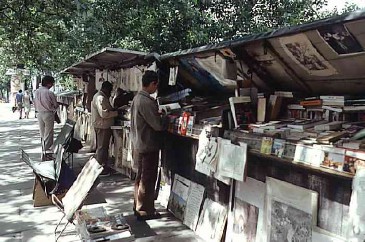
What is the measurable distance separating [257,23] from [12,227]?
8.94 m

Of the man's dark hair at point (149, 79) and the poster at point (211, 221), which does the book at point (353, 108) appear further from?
the man's dark hair at point (149, 79)

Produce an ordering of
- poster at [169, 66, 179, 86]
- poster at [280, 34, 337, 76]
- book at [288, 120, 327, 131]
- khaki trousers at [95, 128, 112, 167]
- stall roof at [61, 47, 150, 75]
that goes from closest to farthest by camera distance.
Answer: poster at [280, 34, 337, 76]
book at [288, 120, 327, 131]
poster at [169, 66, 179, 86]
stall roof at [61, 47, 150, 75]
khaki trousers at [95, 128, 112, 167]

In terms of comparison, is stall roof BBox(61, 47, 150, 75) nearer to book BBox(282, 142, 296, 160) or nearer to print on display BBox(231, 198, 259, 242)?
print on display BBox(231, 198, 259, 242)

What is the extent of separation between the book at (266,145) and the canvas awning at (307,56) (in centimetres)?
77

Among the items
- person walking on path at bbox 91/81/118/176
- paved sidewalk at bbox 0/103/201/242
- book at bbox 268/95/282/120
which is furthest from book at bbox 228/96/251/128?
person walking on path at bbox 91/81/118/176

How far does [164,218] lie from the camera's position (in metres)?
4.69

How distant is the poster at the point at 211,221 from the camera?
3.74 meters

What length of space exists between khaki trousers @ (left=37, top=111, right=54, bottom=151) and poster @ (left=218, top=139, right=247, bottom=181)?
5.38 metres

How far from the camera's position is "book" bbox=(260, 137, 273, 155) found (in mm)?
2846

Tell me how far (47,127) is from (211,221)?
5148mm

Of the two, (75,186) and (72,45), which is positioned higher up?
(72,45)

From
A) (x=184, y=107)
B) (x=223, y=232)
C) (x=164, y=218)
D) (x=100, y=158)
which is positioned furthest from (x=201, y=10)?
(x=223, y=232)

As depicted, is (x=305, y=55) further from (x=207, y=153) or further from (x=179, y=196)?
(x=179, y=196)

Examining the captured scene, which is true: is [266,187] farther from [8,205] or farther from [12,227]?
[8,205]
